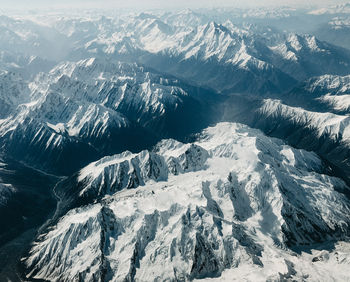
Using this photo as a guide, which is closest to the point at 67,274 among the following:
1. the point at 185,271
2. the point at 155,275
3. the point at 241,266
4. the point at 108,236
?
the point at 108,236

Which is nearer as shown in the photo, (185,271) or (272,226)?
(185,271)

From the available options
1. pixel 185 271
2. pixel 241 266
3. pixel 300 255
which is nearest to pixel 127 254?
pixel 185 271

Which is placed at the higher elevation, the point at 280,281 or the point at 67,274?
the point at 280,281

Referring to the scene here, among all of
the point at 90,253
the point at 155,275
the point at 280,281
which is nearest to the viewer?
the point at 280,281

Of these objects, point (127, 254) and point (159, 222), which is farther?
point (159, 222)

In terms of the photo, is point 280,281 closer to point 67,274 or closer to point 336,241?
point 336,241

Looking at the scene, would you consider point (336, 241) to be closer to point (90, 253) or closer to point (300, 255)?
point (300, 255)

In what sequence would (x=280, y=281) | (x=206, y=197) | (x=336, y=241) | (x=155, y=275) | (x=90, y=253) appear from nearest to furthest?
1. (x=280, y=281)
2. (x=155, y=275)
3. (x=90, y=253)
4. (x=336, y=241)
5. (x=206, y=197)

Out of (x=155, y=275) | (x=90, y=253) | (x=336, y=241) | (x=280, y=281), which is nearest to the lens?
(x=280, y=281)

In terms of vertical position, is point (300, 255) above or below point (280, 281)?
below
